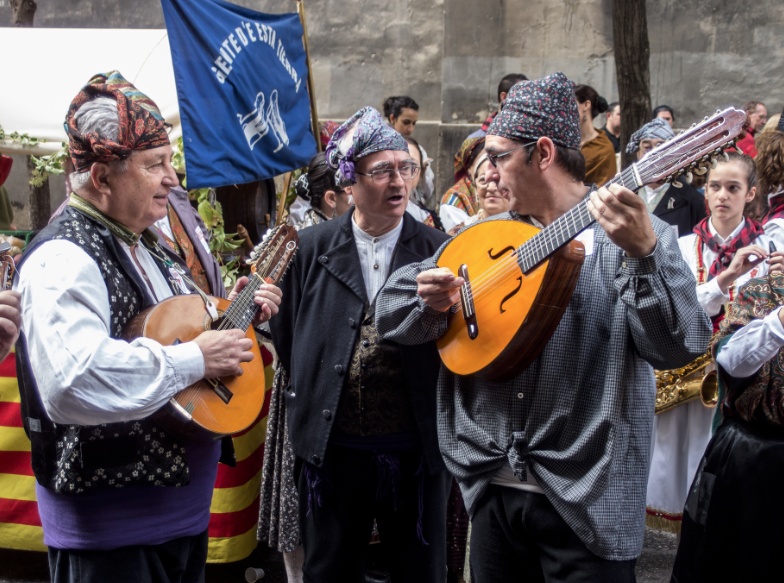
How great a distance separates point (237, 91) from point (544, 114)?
2.82m

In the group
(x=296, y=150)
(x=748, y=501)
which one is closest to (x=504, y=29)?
(x=296, y=150)

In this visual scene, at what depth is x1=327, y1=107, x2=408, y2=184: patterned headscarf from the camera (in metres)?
2.69

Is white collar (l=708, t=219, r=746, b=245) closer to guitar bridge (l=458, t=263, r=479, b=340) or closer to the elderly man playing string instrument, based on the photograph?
guitar bridge (l=458, t=263, r=479, b=340)

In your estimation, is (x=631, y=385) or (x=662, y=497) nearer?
(x=631, y=385)

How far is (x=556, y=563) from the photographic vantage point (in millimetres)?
1958

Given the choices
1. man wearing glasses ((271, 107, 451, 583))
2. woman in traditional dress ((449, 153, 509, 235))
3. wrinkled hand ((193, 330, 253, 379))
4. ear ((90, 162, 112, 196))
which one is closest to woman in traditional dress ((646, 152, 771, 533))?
woman in traditional dress ((449, 153, 509, 235))

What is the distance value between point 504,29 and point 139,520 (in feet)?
31.2

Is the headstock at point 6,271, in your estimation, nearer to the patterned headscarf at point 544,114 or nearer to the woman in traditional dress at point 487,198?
the patterned headscarf at point 544,114

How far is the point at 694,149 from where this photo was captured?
1.71 meters

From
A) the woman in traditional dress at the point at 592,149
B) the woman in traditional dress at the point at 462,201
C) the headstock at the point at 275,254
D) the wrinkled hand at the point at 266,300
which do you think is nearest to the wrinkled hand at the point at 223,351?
the wrinkled hand at the point at 266,300

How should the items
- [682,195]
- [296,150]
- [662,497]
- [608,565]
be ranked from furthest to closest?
[682,195]
[296,150]
[662,497]
[608,565]

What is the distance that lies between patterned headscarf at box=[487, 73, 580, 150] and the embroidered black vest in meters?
1.22

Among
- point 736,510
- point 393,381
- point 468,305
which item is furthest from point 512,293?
point 736,510

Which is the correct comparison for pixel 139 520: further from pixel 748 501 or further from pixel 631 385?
pixel 748 501
